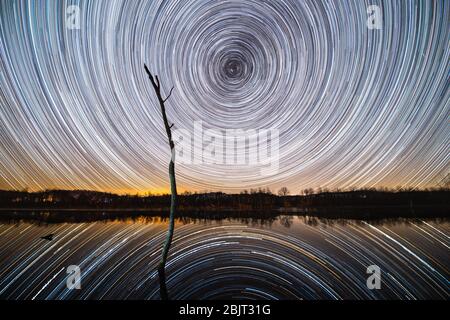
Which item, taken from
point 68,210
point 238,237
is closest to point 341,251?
point 238,237

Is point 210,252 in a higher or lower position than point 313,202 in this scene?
lower

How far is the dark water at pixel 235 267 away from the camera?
3.77 m

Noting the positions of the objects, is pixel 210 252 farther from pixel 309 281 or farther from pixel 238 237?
pixel 309 281

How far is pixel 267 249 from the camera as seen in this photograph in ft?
19.5

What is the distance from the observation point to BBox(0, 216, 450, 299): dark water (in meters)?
3.77

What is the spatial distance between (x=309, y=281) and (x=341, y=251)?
2.31 metres

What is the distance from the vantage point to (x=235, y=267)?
4.72 m

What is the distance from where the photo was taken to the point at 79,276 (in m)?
4.43

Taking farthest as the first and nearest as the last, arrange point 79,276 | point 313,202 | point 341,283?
point 313,202 → point 79,276 → point 341,283
